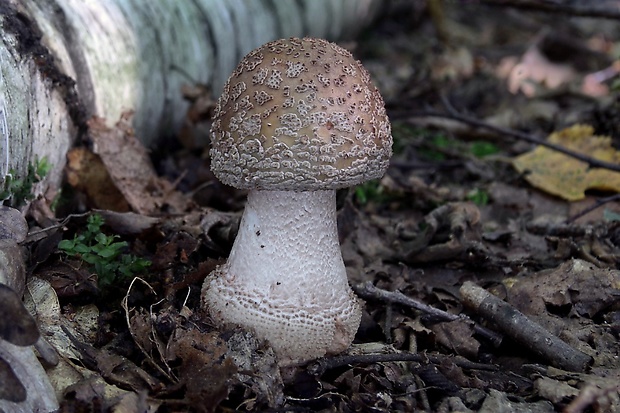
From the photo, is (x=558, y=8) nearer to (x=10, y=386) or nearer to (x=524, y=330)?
(x=524, y=330)

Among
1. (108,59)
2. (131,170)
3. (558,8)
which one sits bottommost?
(131,170)

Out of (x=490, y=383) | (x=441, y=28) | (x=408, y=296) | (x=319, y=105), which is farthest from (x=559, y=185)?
(x=441, y=28)

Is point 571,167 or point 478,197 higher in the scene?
point 571,167

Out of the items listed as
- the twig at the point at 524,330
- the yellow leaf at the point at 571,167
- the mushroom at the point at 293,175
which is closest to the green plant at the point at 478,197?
the yellow leaf at the point at 571,167

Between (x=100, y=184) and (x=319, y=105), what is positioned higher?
(x=319, y=105)

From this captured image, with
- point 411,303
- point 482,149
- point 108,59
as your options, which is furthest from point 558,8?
point 108,59

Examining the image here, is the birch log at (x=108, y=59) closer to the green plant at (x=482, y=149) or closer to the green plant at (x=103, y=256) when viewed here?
the green plant at (x=103, y=256)

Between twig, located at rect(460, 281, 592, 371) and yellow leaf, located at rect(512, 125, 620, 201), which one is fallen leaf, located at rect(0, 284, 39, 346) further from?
yellow leaf, located at rect(512, 125, 620, 201)

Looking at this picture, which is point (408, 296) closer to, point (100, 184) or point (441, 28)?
point (100, 184)
